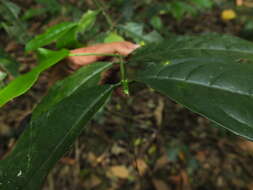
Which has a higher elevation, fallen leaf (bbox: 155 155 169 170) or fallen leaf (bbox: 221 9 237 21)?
fallen leaf (bbox: 221 9 237 21)

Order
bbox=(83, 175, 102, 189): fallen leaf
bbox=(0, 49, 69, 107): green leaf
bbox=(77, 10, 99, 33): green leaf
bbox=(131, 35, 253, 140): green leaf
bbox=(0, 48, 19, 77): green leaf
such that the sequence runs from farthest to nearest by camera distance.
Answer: bbox=(83, 175, 102, 189): fallen leaf < bbox=(77, 10, 99, 33): green leaf < bbox=(0, 48, 19, 77): green leaf < bbox=(0, 49, 69, 107): green leaf < bbox=(131, 35, 253, 140): green leaf

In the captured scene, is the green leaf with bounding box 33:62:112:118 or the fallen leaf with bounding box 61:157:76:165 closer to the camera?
the green leaf with bounding box 33:62:112:118

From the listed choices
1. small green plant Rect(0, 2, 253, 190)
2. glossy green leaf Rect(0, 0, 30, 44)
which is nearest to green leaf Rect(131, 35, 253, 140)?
small green plant Rect(0, 2, 253, 190)

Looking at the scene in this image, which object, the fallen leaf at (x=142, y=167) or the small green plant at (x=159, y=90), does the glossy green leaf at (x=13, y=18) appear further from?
the fallen leaf at (x=142, y=167)

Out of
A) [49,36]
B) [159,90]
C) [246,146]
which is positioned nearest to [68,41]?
[49,36]

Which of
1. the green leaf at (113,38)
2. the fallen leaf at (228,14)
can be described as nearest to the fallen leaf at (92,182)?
the green leaf at (113,38)

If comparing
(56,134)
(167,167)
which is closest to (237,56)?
(56,134)

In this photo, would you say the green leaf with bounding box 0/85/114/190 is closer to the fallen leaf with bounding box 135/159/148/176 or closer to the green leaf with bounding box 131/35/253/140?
the green leaf with bounding box 131/35/253/140

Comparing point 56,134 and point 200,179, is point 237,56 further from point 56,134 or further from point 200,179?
point 200,179

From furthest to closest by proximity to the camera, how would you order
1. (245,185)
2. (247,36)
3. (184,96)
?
1. (247,36)
2. (245,185)
3. (184,96)
